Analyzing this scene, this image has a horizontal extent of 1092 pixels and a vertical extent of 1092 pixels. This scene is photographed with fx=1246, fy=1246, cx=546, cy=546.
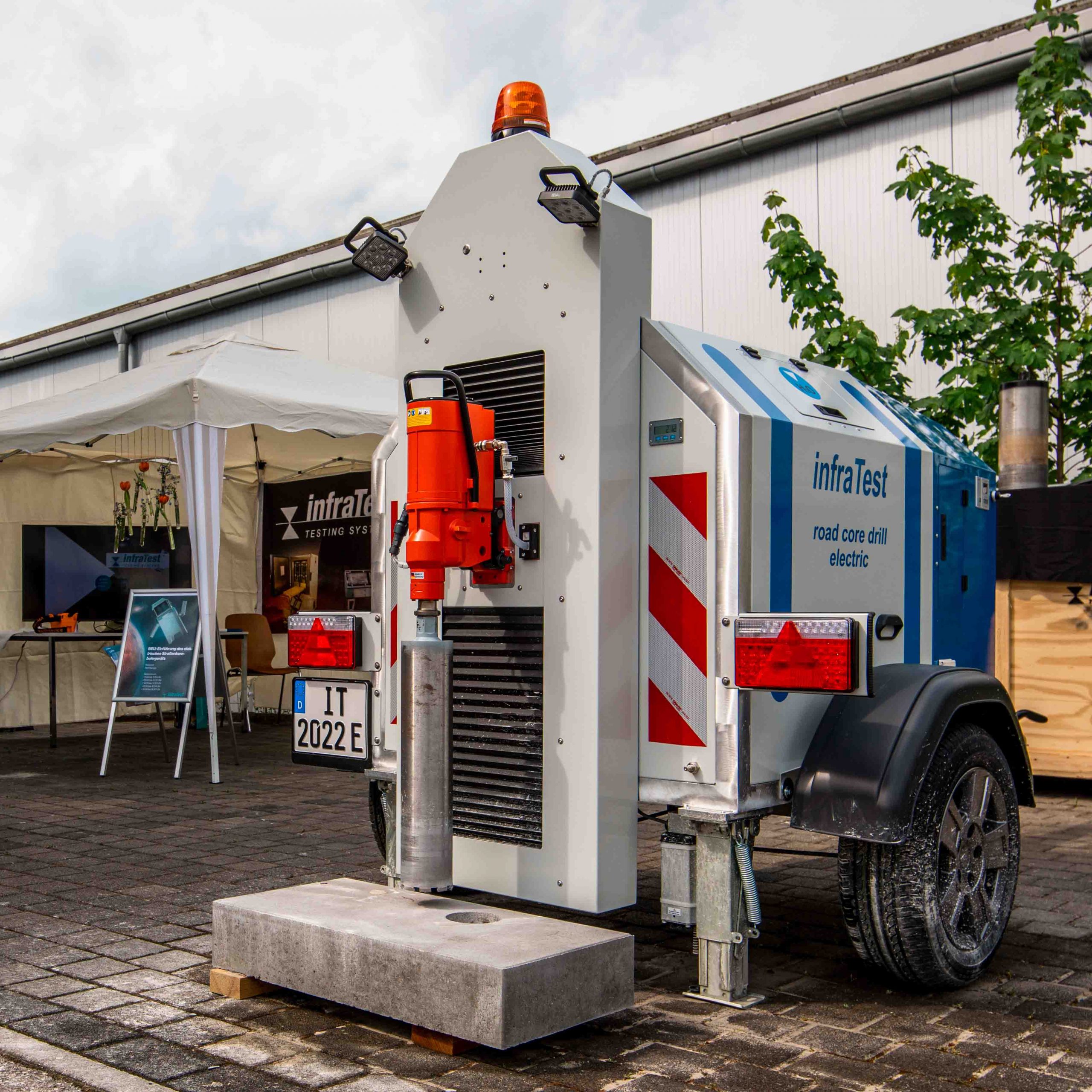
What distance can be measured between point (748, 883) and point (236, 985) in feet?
5.02

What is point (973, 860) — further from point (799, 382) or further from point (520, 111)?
point (520, 111)

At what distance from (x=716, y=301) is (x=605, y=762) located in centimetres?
1003

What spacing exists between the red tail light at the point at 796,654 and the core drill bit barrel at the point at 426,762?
0.86m

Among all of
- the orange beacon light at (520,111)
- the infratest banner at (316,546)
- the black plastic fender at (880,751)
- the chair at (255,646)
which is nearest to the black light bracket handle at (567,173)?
the orange beacon light at (520,111)

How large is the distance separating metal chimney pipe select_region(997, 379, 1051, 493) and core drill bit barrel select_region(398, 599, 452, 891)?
5.31 meters

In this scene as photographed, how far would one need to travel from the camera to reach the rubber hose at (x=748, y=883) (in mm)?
3459

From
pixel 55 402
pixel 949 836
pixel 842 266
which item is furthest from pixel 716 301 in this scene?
pixel 949 836

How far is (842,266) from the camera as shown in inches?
472

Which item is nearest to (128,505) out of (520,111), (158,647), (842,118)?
(158,647)

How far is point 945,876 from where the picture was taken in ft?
12.3

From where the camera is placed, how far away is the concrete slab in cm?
305

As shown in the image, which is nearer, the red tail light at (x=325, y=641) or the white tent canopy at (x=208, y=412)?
the red tail light at (x=325, y=641)

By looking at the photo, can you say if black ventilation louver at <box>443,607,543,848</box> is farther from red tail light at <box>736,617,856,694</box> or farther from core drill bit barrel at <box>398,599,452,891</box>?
red tail light at <box>736,617,856,694</box>

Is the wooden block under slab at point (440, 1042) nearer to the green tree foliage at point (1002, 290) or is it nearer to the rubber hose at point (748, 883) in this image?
the rubber hose at point (748, 883)
